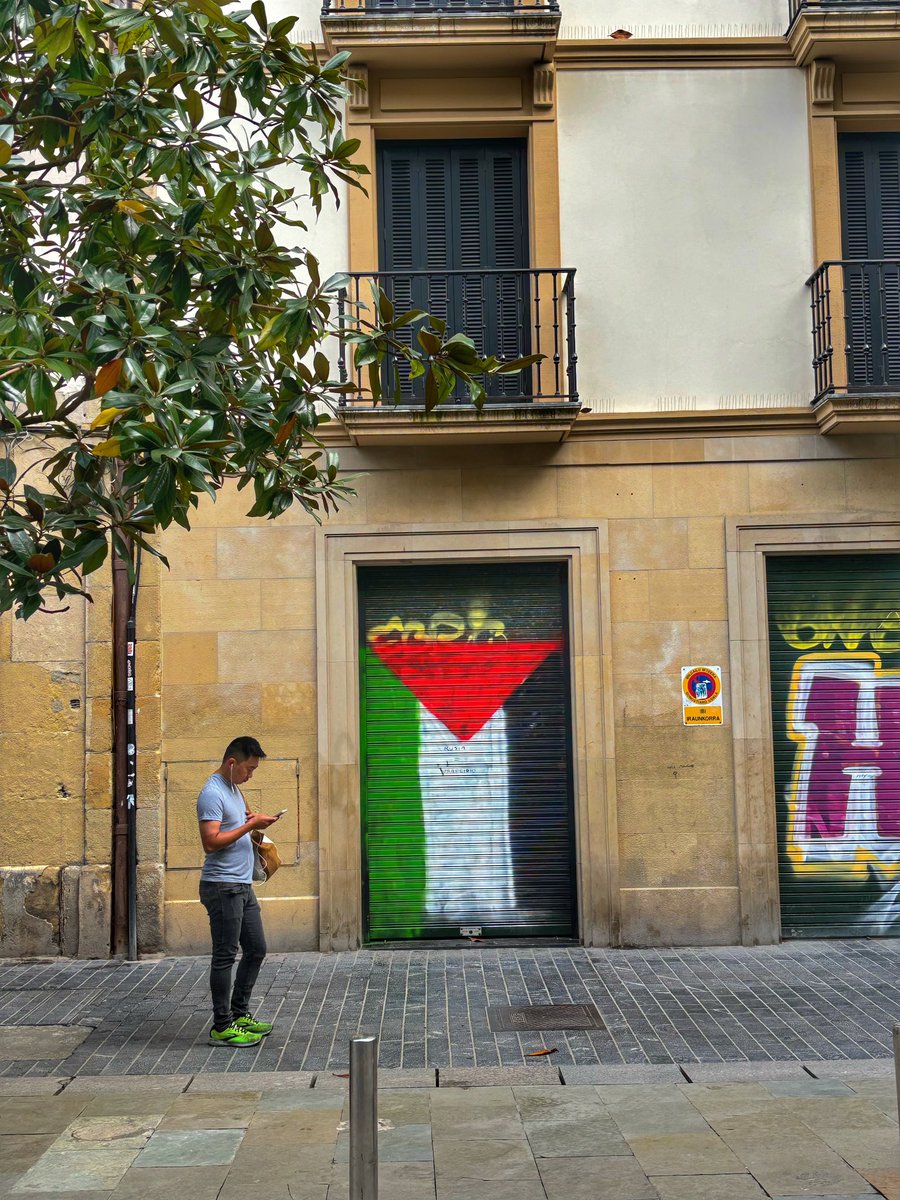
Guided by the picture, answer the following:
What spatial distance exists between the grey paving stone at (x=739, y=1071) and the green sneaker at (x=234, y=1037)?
270 cm

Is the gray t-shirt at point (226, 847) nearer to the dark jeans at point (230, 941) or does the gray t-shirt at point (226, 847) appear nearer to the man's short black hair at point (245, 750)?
the dark jeans at point (230, 941)

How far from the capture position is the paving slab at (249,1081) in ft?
23.5

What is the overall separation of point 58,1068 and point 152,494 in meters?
4.06

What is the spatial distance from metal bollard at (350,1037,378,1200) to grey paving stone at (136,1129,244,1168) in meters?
1.77

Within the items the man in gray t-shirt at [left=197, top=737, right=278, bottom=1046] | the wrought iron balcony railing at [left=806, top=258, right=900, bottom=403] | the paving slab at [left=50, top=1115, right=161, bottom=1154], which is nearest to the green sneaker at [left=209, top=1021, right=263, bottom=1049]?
the man in gray t-shirt at [left=197, top=737, right=278, bottom=1046]

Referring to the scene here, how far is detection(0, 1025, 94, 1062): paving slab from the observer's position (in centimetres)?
794

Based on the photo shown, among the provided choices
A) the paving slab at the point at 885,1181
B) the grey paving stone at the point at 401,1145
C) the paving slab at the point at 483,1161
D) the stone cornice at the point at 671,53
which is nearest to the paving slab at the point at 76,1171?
the grey paving stone at the point at 401,1145

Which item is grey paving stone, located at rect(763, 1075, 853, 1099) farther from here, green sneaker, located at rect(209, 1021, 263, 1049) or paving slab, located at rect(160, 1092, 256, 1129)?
green sneaker, located at rect(209, 1021, 263, 1049)

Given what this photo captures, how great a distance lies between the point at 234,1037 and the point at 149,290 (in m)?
4.62

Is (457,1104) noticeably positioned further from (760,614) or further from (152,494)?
(760,614)

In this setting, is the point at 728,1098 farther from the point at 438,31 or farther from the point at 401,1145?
the point at 438,31

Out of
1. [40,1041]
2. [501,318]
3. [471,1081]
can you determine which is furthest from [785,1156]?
[501,318]

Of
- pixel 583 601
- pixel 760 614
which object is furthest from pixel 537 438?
pixel 760 614

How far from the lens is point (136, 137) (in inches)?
268
